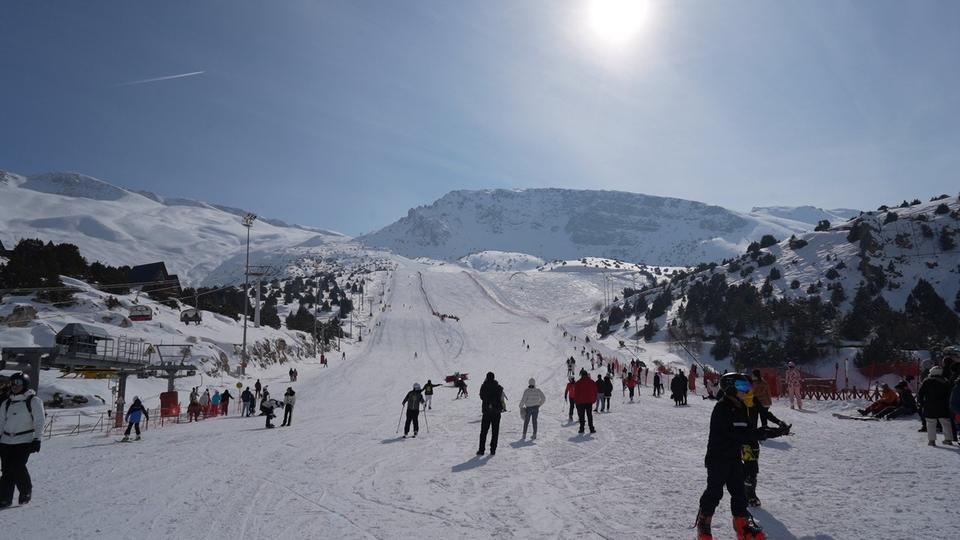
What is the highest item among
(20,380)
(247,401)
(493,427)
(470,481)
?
(20,380)

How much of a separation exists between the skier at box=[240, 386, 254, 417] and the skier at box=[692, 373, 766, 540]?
21412 millimetres

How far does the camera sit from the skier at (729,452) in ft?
18.4

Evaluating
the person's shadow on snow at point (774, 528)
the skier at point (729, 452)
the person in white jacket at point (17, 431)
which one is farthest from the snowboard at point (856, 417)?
the person in white jacket at point (17, 431)

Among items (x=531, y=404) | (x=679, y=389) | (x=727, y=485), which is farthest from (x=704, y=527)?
(x=679, y=389)

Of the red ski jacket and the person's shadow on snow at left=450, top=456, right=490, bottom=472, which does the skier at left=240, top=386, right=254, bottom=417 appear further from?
the person's shadow on snow at left=450, top=456, right=490, bottom=472

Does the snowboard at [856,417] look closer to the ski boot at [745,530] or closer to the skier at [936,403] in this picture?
the skier at [936,403]

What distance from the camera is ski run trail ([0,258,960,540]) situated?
22.4 ft

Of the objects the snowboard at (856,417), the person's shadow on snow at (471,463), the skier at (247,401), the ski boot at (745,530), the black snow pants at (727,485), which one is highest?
the black snow pants at (727,485)

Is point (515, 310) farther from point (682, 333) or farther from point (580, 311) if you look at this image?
point (682, 333)

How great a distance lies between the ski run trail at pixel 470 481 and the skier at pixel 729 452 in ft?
2.92

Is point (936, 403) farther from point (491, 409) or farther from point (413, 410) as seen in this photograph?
point (413, 410)

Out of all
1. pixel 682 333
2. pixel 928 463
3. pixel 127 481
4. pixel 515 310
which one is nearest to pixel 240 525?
pixel 127 481

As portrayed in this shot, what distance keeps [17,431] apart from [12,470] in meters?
0.66

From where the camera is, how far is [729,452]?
18.5 feet
